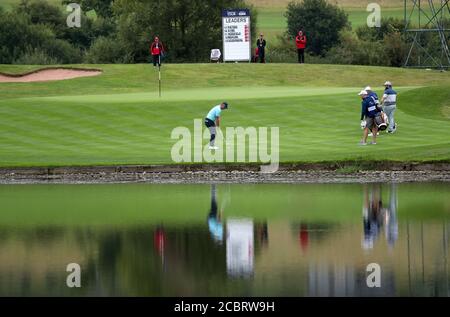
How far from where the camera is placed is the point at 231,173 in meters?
36.4

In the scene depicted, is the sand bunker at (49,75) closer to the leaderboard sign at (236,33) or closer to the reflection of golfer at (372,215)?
the leaderboard sign at (236,33)

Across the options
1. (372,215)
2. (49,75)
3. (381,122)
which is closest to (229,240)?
(372,215)

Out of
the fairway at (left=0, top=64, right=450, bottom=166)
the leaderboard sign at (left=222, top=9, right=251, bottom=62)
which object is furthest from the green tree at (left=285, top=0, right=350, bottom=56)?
the fairway at (left=0, top=64, right=450, bottom=166)

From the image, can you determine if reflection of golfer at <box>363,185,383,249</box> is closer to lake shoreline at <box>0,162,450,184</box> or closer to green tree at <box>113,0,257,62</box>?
lake shoreline at <box>0,162,450,184</box>

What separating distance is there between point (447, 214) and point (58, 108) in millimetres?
27235

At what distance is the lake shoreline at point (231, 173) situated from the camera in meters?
34.7

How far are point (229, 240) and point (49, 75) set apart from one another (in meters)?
45.4

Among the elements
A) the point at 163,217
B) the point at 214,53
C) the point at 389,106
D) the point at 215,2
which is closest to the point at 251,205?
the point at 163,217

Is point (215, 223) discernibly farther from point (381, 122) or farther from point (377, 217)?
point (381, 122)

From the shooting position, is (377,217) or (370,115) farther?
(370,115)

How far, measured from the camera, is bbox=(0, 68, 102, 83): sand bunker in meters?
65.8

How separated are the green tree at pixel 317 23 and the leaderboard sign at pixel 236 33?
43724 mm

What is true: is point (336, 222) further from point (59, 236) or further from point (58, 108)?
point (58, 108)

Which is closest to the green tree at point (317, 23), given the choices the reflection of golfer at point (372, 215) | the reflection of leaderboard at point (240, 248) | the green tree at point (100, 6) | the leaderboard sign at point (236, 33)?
the green tree at point (100, 6)
